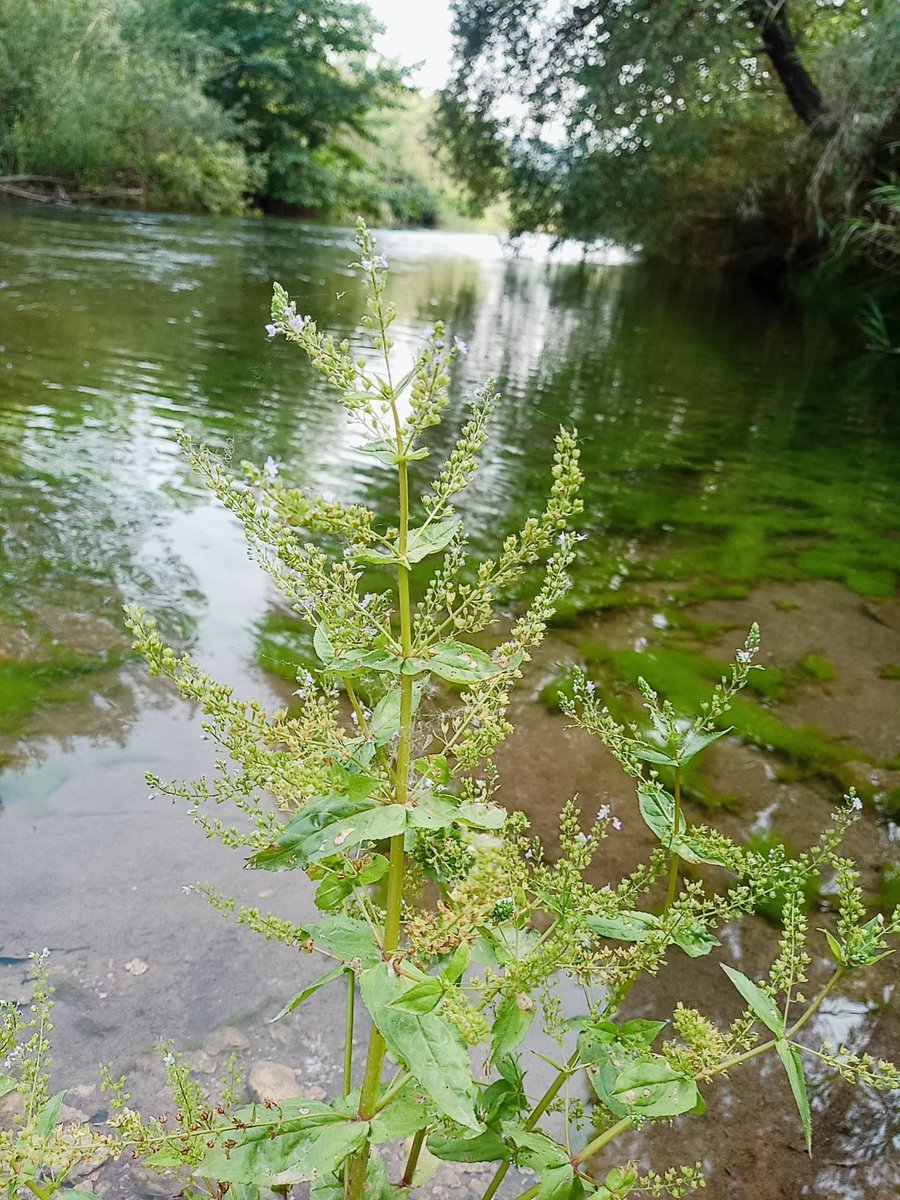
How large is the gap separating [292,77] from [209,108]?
12.6 meters

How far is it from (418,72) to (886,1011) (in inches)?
1964

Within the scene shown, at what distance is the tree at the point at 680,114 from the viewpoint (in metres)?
15.6

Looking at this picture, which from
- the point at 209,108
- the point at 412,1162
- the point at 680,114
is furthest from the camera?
the point at 209,108

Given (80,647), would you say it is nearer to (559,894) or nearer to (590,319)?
(559,894)

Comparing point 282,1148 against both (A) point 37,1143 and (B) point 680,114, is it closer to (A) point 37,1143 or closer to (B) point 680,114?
(A) point 37,1143

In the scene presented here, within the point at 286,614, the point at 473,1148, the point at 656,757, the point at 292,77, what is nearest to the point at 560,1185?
the point at 473,1148

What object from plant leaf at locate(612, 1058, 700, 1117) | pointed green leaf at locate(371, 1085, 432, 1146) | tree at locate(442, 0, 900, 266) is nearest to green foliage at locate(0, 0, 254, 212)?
tree at locate(442, 0, 900, 266)

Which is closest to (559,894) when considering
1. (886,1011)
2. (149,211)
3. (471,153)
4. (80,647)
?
(886,1011)

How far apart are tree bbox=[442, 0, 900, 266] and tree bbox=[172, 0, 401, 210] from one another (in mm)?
16512

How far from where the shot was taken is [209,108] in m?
29.2

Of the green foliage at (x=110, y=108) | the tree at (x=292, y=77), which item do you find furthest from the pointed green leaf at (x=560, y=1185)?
the tree at (x=292, y=77)

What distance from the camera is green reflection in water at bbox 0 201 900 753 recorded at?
17.6 feet

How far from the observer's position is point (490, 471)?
7.88 metres

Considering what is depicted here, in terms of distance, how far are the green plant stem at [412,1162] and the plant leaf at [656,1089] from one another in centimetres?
48
